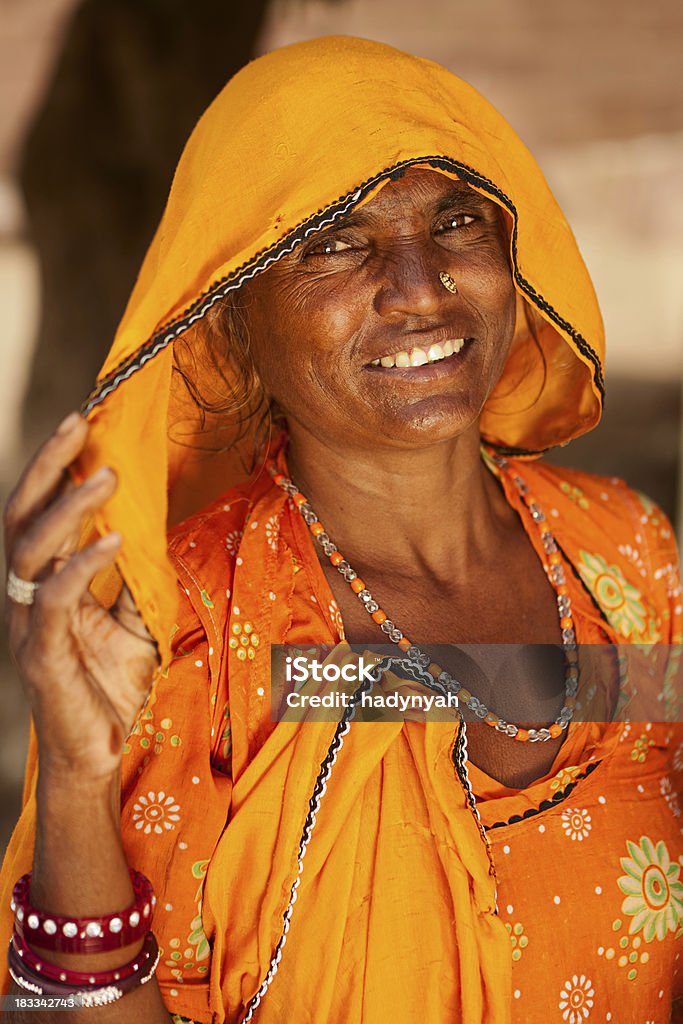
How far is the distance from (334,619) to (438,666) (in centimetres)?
16

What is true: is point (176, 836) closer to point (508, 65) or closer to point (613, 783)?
point (613, 783)

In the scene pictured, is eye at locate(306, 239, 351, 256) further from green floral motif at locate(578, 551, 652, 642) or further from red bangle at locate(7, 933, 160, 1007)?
red bangle at locate(7, 933, 160, 1007)

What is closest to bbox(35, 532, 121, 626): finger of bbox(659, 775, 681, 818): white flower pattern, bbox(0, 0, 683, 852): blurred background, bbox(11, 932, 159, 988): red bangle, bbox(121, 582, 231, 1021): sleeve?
bbox(121, 582, 231, 1021): sleeve

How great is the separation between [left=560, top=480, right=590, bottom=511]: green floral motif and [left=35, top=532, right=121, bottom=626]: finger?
965 mm

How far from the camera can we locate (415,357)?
1479 mm

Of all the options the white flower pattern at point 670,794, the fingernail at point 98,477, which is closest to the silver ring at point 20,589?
the fingernail at point 98,477

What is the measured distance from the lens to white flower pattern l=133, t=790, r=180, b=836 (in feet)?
4.45

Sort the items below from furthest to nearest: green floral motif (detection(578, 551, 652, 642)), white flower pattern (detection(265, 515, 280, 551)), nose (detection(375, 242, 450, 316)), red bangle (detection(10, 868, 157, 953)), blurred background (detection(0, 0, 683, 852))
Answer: blurred background (detection(0, 0, 683, 852)), green floral motif (detection(578, 551, 652, 642)), white flower pattern (detection(265, 515, 280, 551)), nose (detection(375, 242, 450, 316)), red bangle (detection(10, 868, 157, 953))

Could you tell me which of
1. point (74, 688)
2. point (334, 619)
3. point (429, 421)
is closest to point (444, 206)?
point (429, 421)

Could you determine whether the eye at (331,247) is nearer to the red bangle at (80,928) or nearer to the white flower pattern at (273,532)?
the white flower pattern at (273,532)

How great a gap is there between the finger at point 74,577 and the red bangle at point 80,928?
332mm

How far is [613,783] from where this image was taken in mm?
1588

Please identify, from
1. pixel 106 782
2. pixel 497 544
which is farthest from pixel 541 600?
pixel 106 782

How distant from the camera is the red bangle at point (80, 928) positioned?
1212mm
